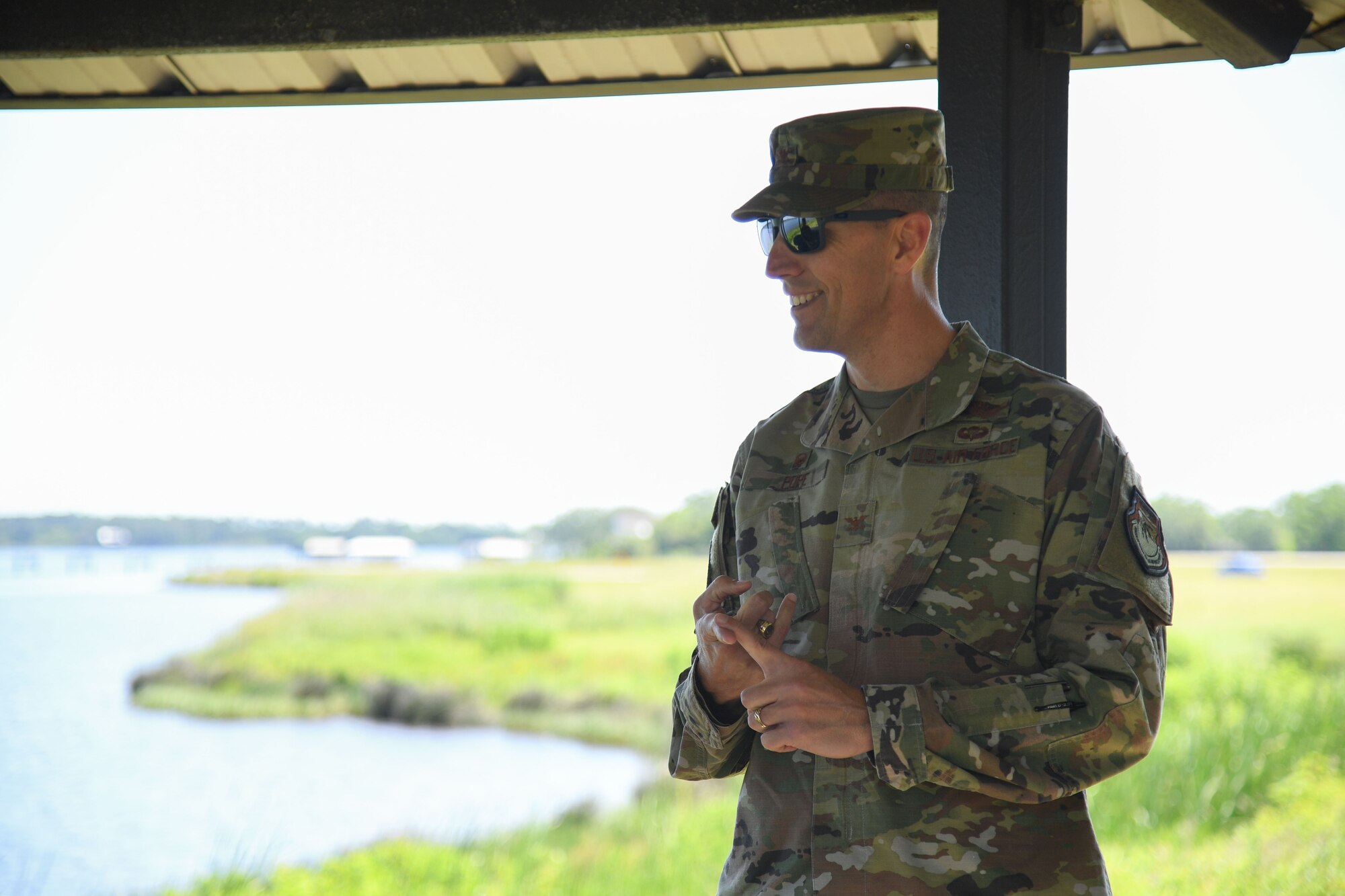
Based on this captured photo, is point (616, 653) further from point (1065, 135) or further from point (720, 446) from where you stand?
point (1065, 135)

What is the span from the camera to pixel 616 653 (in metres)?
18.0

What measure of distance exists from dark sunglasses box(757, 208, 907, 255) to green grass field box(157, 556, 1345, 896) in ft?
23.7

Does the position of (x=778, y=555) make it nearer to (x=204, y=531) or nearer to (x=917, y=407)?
(x=917, y=407)

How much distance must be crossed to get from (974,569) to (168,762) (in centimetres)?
1959

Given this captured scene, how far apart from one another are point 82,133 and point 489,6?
93.0 ft

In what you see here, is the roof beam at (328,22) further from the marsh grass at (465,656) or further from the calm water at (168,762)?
the marsh grass at (465,656)

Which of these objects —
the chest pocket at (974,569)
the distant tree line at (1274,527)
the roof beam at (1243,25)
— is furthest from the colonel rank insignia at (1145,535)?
the distant tree line at (1274,527)

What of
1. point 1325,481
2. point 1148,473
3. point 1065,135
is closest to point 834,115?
point 1065,135

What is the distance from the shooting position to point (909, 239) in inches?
59.1

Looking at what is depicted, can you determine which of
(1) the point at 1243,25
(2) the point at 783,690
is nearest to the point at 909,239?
(2) the point at 783,690

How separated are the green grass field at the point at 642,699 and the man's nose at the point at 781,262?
7.23 meters

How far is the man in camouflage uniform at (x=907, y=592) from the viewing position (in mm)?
1226

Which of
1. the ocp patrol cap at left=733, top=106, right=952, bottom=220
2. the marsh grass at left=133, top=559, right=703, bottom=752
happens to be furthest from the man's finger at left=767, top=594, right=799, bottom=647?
the marsh grass at left=133, top=559, right=703, bottom=752

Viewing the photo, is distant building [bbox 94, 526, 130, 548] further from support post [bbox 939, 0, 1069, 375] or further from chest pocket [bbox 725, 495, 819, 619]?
chest pocket [bbox 725, 495, 819, 619]
